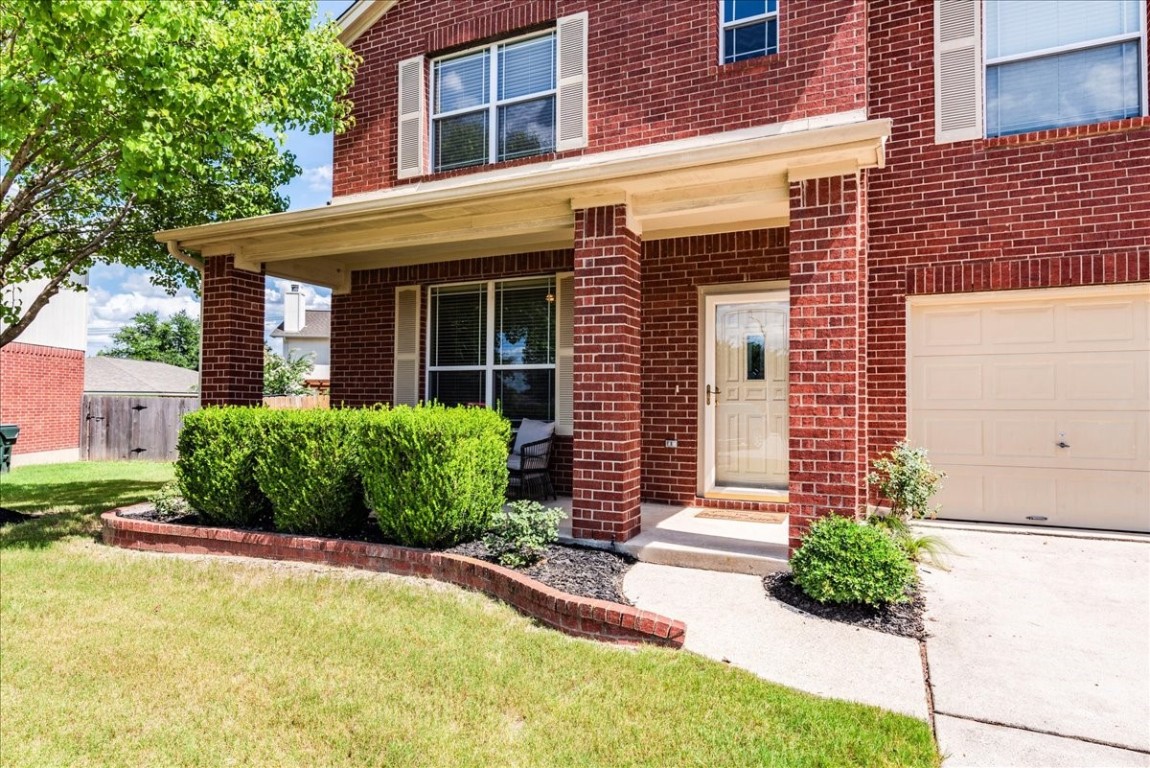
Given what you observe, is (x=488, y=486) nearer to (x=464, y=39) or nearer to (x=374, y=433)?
(x=374, y=433)

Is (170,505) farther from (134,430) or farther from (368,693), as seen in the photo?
(134,430)

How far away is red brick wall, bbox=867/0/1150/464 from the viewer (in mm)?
5836

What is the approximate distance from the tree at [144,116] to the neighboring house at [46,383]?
8.80 metres

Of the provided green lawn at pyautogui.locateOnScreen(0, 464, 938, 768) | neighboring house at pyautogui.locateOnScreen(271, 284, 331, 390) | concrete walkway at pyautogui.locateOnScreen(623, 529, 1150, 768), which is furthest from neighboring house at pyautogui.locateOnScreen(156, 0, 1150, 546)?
neighboring house at pyautogui.locateOnScreen(271, 284, 331, 390)

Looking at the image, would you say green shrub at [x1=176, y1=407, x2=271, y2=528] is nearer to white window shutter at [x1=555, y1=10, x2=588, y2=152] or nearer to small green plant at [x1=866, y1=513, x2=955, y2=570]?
white window shutter at [x1=555, y1=10, x2=588, y2=152]

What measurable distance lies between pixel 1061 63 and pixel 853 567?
529 centimetres


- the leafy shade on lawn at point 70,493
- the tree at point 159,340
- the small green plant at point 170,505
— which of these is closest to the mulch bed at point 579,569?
the small green plant at point 170,505

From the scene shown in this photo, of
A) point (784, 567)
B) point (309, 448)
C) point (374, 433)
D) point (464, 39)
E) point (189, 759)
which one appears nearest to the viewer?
point (189, 759)

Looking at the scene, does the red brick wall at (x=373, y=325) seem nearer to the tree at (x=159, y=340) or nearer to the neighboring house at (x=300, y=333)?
the neighboring house at (x=300, y=333)

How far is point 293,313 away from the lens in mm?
37844

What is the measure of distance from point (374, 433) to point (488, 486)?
1.02 metres

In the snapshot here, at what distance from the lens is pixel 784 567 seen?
487cm

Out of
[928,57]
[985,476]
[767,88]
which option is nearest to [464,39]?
[767,88]

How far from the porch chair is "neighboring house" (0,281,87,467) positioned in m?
14.4
